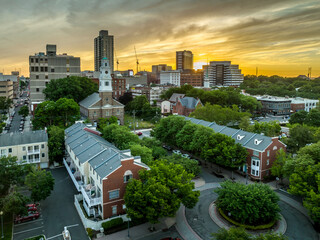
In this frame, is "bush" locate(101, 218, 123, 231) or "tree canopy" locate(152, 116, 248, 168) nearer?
"bush" locate(101, 218, 123, 231)

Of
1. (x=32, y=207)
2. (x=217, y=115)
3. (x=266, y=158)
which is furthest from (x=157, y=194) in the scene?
(x=217, y=115)

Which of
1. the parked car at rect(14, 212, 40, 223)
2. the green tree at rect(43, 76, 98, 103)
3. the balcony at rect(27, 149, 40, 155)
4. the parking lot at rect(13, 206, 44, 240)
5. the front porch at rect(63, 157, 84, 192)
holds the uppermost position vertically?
the green tree at rect(43, 76, 98, 103)

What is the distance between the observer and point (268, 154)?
147ft

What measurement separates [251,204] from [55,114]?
54354 millimetres

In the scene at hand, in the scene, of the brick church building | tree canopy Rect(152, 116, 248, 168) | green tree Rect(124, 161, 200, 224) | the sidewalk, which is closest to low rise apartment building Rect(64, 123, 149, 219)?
green tree Rect(124, 161, 200, 224)

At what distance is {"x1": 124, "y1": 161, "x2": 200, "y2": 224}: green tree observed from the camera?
27750 millimetres

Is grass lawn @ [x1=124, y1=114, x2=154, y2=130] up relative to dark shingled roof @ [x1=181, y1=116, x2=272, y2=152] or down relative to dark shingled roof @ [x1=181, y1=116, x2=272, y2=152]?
down

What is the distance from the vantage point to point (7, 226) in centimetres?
3111

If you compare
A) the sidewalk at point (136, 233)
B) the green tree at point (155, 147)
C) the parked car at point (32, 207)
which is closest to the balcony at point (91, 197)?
the sidewalk at point (136, 233)

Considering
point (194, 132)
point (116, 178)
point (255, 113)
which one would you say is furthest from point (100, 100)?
point (255, 113)

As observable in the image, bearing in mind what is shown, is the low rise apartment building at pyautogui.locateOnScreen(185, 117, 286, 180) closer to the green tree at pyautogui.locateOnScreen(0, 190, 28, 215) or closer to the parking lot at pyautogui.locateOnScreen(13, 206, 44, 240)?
the parking lot at pyautogui.locateOnScreen(13, 206, 44, 240)

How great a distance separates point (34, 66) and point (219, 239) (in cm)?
9343

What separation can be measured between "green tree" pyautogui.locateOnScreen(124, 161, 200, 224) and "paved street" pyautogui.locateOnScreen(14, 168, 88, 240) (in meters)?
7.45

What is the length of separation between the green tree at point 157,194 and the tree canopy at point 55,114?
137 ft
